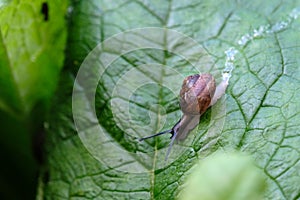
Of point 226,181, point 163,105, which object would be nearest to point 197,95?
point 163,105

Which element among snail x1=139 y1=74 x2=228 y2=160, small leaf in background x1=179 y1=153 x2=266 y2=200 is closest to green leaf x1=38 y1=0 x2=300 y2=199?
snail x1=139 y1=74 x2=228 y2=160

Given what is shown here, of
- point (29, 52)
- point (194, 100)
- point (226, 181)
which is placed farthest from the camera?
point (29, 52)

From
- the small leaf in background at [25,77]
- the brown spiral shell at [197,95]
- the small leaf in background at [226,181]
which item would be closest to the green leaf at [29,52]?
the small leaf in background at [25,77]

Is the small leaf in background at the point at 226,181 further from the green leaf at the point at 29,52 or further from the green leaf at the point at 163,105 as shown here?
the green leaf at the point at 29,52

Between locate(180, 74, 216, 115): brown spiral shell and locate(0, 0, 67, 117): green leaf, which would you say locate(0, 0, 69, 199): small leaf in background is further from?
locate(180, 74, 216, 115): brown spiral shell

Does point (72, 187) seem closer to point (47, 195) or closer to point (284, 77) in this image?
point (47, 195)

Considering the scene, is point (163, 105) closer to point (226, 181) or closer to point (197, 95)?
point (197, 95)

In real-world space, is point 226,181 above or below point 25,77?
below

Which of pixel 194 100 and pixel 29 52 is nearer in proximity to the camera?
pixel 194 100
